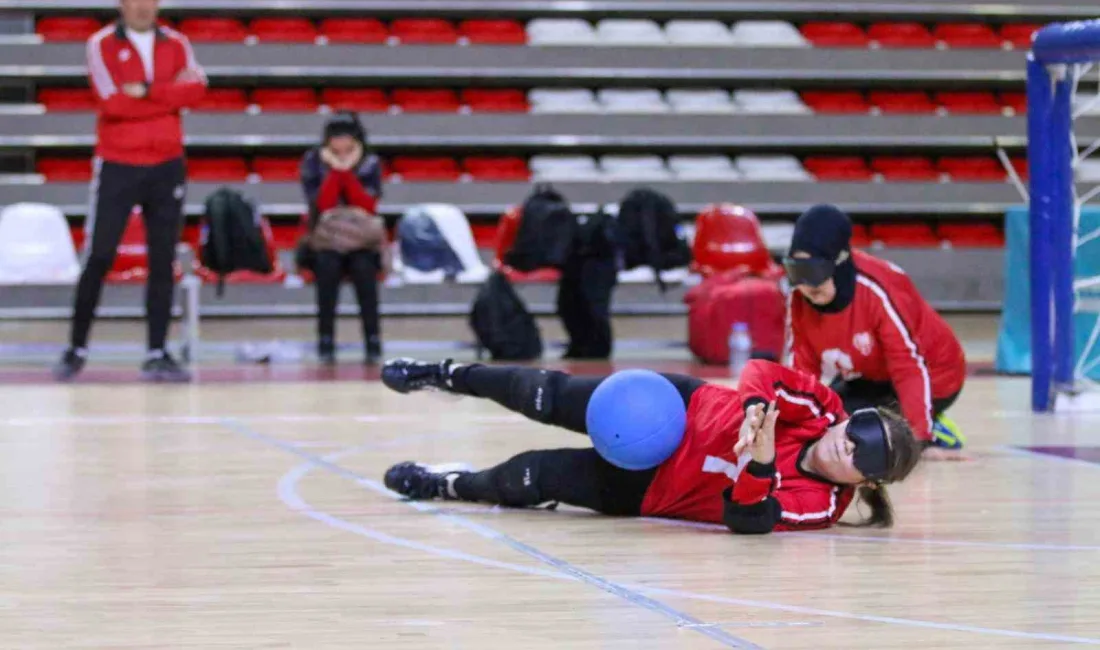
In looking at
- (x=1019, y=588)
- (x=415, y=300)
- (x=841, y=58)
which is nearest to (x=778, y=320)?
(x=415, y=300)

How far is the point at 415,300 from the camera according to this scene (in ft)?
45.3

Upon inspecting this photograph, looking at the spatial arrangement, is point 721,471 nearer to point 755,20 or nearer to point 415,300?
point 415,300

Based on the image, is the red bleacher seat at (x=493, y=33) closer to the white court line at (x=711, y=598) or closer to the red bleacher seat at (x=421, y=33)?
the red bleacher seat at (x=421, y=33)

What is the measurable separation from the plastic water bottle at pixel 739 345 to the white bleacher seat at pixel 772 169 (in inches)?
197

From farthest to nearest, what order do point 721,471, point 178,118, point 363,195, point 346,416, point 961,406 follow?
1. point 363,195
2. point 178,118
3. point 961,406
4. point 346,416
5. point 721,471

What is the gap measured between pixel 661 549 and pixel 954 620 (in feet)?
3.08

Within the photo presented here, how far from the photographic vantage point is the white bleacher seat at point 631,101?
14711mm

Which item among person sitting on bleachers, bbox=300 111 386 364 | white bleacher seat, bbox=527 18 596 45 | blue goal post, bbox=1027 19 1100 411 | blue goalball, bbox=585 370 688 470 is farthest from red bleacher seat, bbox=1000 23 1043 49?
blue goalball, bbox=585 370 688 470

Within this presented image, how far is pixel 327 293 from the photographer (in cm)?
992

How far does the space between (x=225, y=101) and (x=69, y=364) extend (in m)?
6.12

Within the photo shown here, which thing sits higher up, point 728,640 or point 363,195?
point 363,195

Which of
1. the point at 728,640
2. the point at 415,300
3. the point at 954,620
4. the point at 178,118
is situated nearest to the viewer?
the point at 728,640

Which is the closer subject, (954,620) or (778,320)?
(954,620)

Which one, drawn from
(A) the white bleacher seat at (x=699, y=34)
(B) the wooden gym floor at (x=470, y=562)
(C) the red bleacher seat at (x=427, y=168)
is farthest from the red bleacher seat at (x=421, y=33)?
(B) the wooden gym floor at (x=470, y=562)
